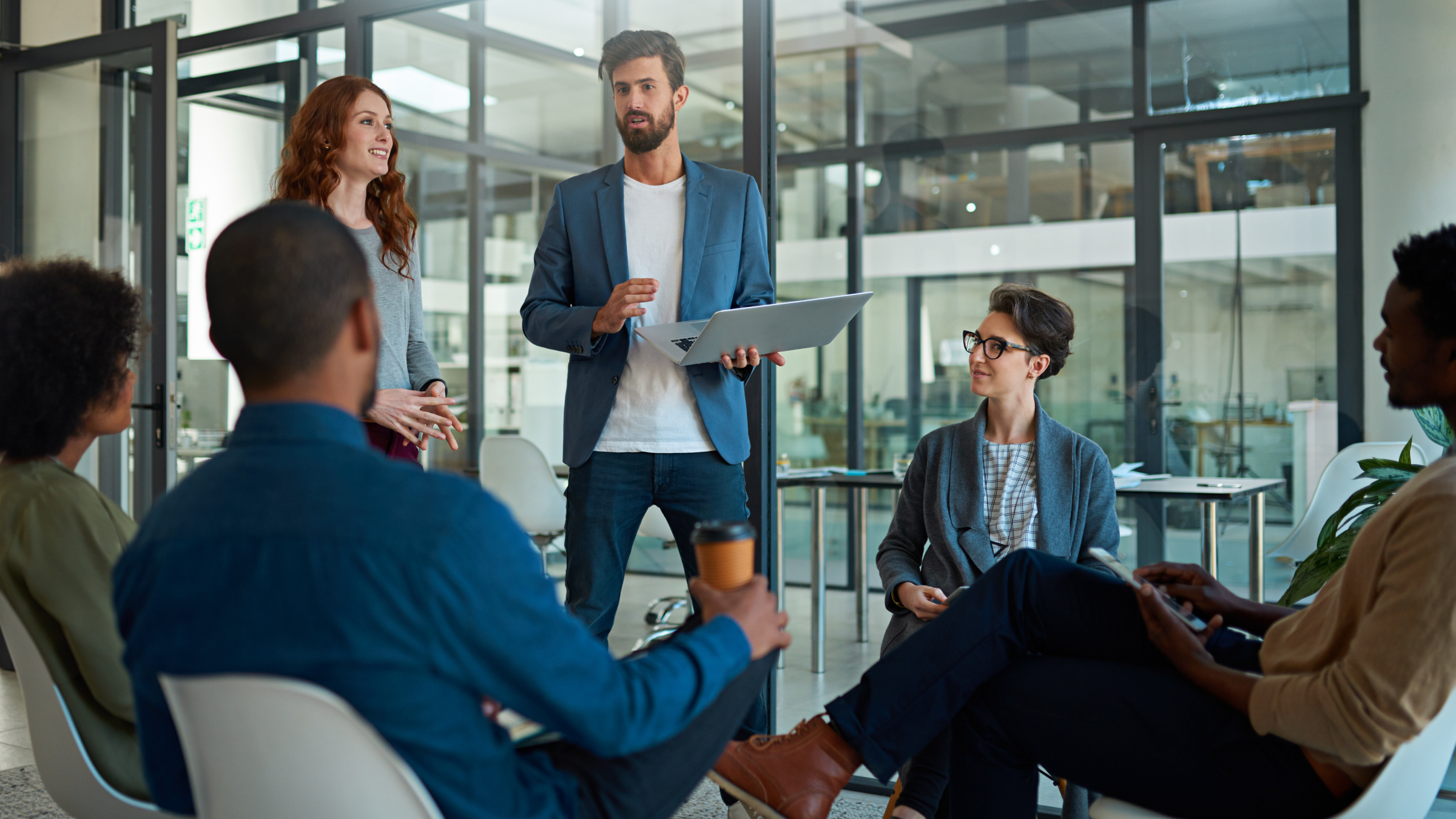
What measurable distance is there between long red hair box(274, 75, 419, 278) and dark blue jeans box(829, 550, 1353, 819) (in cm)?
145

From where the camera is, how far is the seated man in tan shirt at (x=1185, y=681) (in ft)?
4.30

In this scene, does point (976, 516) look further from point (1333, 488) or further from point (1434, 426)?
point (1333, 488)

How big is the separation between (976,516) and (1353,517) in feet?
3.16

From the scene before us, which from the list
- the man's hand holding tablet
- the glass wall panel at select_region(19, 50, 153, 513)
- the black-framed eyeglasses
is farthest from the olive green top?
the glass wall panel at select_region(19, 50, 153, 513)

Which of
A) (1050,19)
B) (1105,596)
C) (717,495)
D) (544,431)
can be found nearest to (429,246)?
(544,431)

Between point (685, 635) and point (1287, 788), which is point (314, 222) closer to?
point (685, 635)

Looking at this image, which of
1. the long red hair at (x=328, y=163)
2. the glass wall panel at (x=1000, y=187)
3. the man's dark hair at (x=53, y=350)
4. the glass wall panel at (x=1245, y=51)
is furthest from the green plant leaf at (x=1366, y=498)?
the man's dark hair at (x=53, y=350)

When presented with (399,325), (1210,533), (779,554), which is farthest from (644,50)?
(1210,533)

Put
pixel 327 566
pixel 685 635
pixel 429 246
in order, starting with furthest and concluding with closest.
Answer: pixel 429 246 < pixel 685 635 < pixel 327 566

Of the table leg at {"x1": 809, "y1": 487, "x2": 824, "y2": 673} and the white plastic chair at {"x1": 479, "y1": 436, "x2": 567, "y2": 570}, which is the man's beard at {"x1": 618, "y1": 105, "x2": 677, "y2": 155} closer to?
the table leg at {"x1": 809, "y1": 487, "x2": 824, "y2": 673}

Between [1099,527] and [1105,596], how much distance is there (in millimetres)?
577

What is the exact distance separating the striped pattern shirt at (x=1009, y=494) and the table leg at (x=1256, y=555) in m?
1.06

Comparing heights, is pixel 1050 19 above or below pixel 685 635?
above

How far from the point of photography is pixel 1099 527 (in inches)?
91.4
